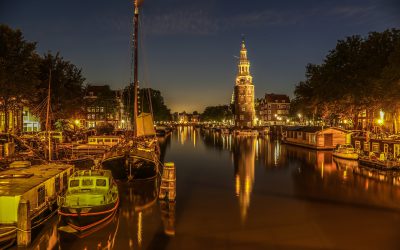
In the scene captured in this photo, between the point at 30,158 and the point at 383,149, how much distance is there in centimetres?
4512

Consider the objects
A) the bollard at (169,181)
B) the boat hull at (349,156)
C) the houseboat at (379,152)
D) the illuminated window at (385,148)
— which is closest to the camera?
the bollard at (169,181)

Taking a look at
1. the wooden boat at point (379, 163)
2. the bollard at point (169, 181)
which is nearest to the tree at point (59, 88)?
the bollard at point (169, 181)

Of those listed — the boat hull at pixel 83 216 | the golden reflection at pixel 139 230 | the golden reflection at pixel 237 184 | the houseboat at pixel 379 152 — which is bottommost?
the golden reflection at pixel 139 230

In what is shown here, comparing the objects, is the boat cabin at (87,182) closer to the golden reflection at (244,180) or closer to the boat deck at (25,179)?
the boat deck at (25,179)

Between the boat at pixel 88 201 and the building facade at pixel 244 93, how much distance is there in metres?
138

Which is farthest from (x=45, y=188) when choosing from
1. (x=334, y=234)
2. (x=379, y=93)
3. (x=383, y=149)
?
(x=379, y=93)

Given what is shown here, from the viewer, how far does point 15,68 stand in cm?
5241

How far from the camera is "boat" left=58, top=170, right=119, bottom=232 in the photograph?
2084 centimetres

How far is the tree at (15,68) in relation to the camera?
168ft

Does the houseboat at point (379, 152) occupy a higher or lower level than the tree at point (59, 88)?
lower

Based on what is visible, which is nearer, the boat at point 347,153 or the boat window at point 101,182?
the boat window at point 101,182

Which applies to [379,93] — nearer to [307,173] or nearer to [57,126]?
[307,173]

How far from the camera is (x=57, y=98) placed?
224 feet

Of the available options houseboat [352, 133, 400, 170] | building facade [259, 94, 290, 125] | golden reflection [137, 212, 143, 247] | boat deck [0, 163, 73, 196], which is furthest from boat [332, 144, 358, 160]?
building facade [259, 94, 290, 125]
